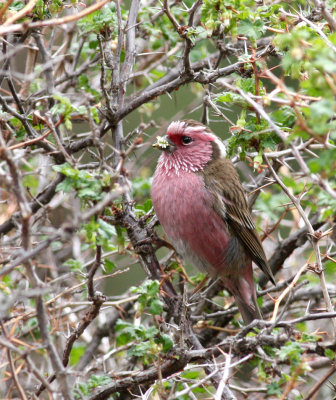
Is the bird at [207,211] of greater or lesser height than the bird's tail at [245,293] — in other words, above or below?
above

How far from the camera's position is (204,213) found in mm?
5438

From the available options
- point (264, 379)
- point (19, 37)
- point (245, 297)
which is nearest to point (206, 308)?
point (245, 297)

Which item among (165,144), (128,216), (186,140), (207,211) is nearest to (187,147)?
(186,140)

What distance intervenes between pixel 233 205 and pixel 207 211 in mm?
282

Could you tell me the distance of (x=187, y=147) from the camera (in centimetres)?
566

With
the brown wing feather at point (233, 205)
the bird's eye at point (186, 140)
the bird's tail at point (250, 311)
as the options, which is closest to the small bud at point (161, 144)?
the bird's eye at point (186, 140)

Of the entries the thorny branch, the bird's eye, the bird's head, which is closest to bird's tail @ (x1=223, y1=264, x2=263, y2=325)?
the thorny branch

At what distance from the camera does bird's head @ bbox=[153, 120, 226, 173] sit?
→ 18.3 ft

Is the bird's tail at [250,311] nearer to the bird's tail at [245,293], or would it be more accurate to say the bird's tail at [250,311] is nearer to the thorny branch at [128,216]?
the bird's tail at [245,293]

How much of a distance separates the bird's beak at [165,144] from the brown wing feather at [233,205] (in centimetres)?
36

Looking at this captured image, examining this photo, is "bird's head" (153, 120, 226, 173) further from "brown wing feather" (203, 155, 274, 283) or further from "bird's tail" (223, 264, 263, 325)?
"bird's tail" (223, 264, 263, 325)

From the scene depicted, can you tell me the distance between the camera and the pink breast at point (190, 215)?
5.29 metres

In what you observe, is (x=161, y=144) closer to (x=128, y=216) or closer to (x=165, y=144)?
(x=165, y=144)

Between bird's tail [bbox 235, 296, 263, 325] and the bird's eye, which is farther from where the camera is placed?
the bird's eye
